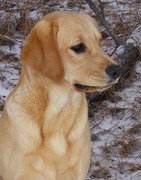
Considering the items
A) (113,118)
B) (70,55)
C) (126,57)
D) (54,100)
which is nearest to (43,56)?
(70,55)

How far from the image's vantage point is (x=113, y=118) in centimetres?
521

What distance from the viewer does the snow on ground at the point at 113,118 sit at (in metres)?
4.60

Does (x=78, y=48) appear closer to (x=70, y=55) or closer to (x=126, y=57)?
(x=70, y=55)

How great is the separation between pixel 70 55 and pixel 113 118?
2087 millimetres

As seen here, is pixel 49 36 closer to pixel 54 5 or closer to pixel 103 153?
pixel 103 153

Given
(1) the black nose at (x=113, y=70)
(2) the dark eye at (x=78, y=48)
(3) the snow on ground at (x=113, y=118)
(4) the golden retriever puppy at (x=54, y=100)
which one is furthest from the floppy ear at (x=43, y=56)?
(3) the snow on ground at (x=113, y=118)

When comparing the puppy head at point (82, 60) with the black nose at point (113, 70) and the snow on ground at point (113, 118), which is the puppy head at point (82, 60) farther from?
the snow on ground at point (113, 118)

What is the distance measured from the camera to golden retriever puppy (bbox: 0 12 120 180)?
3174mm

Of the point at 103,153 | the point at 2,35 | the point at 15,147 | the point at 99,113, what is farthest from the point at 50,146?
the point at 2,35

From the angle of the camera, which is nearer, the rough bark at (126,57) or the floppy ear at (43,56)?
the floppy ear at (43,56)

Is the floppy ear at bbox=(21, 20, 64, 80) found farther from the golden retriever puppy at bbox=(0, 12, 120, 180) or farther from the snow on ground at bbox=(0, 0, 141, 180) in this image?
the snow on ground at bbox=(0, 0, 141, 180)

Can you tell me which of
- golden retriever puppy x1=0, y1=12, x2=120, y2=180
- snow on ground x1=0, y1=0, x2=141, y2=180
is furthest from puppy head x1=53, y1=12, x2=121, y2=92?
snow on ground x1=0, y1=0, x2=141, y2=180

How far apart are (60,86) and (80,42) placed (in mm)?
316

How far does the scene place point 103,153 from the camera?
4762 millimetres
